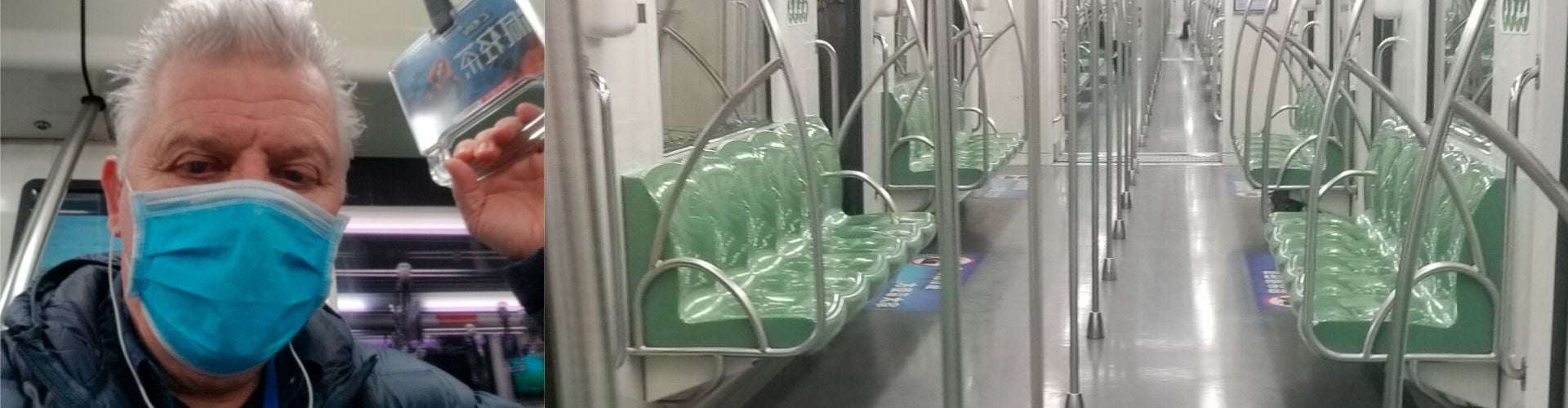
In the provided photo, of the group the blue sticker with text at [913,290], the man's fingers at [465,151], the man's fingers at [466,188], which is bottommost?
the blue sticker with text at [913,290]

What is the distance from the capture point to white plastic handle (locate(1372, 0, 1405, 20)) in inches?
148

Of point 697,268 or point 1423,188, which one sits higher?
point 1423,188

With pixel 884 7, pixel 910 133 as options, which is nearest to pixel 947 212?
pixel 884 7

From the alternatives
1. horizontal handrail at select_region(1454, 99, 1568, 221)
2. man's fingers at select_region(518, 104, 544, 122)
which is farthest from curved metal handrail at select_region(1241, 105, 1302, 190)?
man's fingers at select_region(518, 104, 544, 122)

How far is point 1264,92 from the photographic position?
7672mm

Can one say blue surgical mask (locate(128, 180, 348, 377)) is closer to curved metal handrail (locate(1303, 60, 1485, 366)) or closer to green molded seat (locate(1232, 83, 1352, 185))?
curved metal handrail (locate(1303, 60, 1485, 366))

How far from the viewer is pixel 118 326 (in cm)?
93

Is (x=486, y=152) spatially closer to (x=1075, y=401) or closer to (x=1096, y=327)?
(x=1075, y=401)

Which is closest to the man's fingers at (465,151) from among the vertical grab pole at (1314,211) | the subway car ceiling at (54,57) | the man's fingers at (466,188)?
the man's fingers at (466,188)

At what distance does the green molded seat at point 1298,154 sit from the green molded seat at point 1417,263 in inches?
16.5

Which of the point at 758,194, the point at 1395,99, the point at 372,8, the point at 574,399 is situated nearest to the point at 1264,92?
the point at 1395,99

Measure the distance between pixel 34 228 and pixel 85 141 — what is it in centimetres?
7

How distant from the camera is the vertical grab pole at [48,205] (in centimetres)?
92

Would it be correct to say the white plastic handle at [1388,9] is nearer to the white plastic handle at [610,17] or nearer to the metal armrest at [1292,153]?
the metal armrest at [1292,153]
